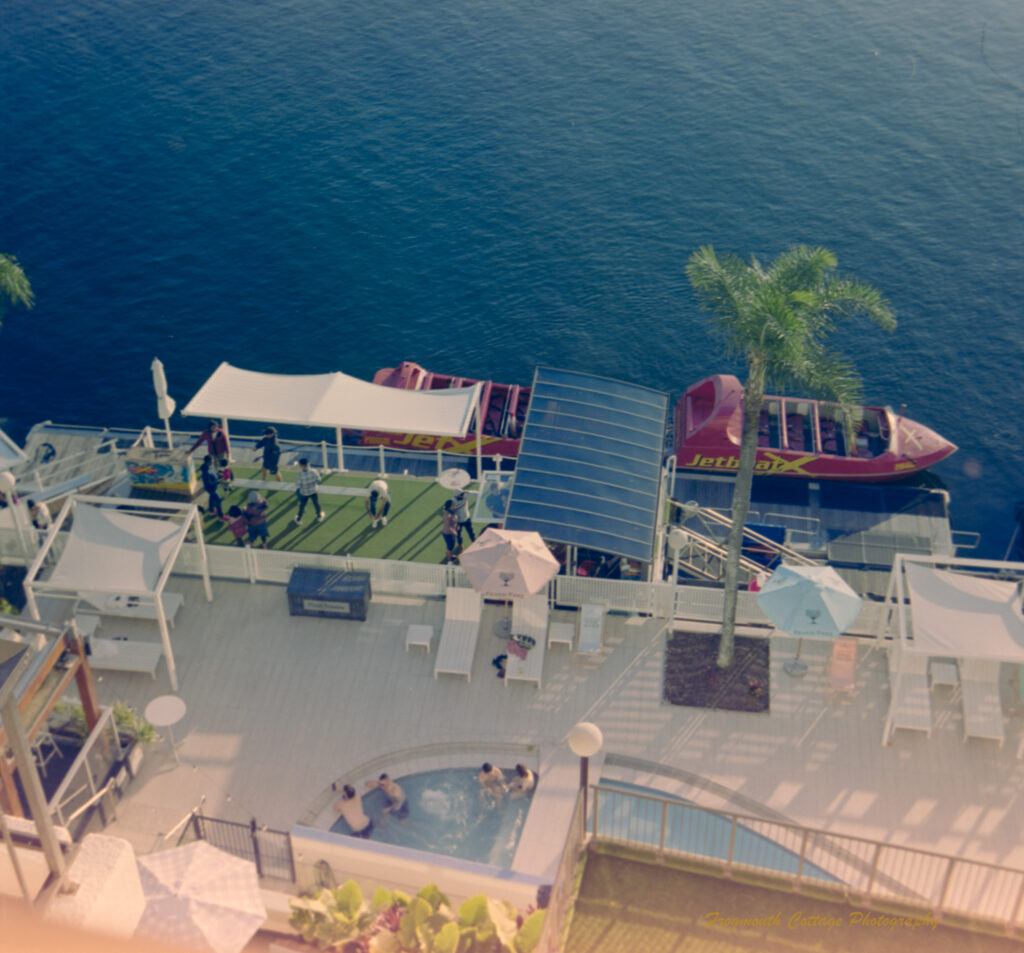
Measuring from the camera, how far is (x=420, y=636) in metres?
25.5

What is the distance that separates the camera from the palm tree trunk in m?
23.5

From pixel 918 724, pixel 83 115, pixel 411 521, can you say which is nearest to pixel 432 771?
pixel 411 521

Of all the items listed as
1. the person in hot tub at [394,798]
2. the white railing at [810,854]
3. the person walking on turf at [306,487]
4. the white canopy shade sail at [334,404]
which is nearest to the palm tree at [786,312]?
the white railing at [810,854]

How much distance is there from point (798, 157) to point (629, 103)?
34.1ft

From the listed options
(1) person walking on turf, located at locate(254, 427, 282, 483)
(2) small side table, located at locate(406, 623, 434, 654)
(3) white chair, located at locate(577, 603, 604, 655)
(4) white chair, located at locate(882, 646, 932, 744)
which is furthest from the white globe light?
(1) person walking on turf, located at locate(254, 427, 282, 483)

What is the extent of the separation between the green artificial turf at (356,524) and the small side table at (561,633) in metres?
3.71

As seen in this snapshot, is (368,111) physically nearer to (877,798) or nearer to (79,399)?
(79,399)

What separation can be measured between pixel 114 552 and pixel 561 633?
413 inches

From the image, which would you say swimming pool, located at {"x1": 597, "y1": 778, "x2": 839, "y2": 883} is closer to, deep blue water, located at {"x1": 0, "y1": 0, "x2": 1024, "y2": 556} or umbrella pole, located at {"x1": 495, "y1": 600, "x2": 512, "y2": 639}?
umbrella pole, located at {"x1": 495, "y1": 600, "x2": 512, "y2": 639}

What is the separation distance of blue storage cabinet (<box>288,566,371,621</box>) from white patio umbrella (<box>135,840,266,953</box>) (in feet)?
30.1

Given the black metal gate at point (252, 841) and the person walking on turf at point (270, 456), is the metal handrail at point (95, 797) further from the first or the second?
the person walking on turf at point (270, 456)

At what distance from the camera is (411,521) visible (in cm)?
2931

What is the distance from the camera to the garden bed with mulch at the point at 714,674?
24594 millimetres

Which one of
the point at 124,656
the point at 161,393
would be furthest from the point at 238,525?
the point at 161,393
